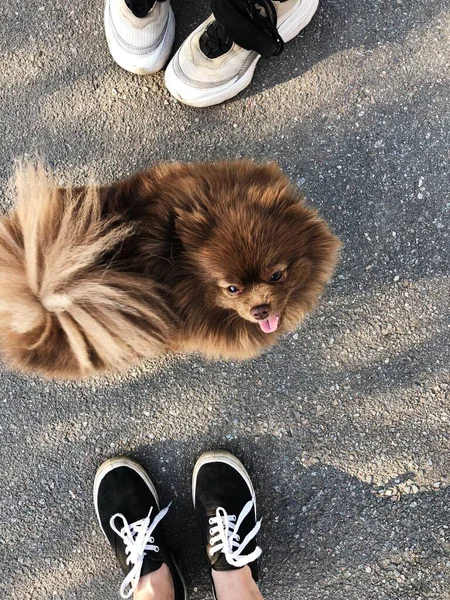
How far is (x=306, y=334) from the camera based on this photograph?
2281 millimetres

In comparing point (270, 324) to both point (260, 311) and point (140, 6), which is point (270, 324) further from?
point (140, 6)

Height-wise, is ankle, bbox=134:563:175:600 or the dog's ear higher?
the dog's ear

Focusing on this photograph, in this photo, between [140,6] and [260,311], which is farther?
[140,6]

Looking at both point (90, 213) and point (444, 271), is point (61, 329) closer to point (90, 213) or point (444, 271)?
point (90, 213)

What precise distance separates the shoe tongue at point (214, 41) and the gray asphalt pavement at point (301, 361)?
24 cm

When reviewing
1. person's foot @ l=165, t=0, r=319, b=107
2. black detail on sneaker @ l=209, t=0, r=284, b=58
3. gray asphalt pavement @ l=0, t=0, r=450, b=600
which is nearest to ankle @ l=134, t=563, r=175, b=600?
gray asphalt pavement @ l=0, t=0, r=450, b=600

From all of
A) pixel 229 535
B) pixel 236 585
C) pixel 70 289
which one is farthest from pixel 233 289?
pixel 236 585

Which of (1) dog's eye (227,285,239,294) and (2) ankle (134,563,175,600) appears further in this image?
(2) ankle (134,563,175,600)

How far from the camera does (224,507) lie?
2.26 metres

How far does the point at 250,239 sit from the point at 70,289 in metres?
0.57

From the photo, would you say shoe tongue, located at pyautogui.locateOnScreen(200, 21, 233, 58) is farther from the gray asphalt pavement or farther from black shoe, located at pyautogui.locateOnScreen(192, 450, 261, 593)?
black shoe, located at pyautogui.locateOnScreen(192, 450, 261, 593)

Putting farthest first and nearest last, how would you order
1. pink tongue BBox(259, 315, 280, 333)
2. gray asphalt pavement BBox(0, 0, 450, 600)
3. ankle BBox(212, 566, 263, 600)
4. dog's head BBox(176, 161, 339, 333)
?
gray asphalt pavement BBox(0, 0, 450, 600) < ankle BBox(212, 566, 263, 600) < pink tongue BBox(259, 315, 280, 333) < dog's head BBox(176, 161, 339, 333)

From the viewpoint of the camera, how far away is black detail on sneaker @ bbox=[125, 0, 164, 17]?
2033mm

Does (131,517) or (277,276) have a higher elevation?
(277,276)
